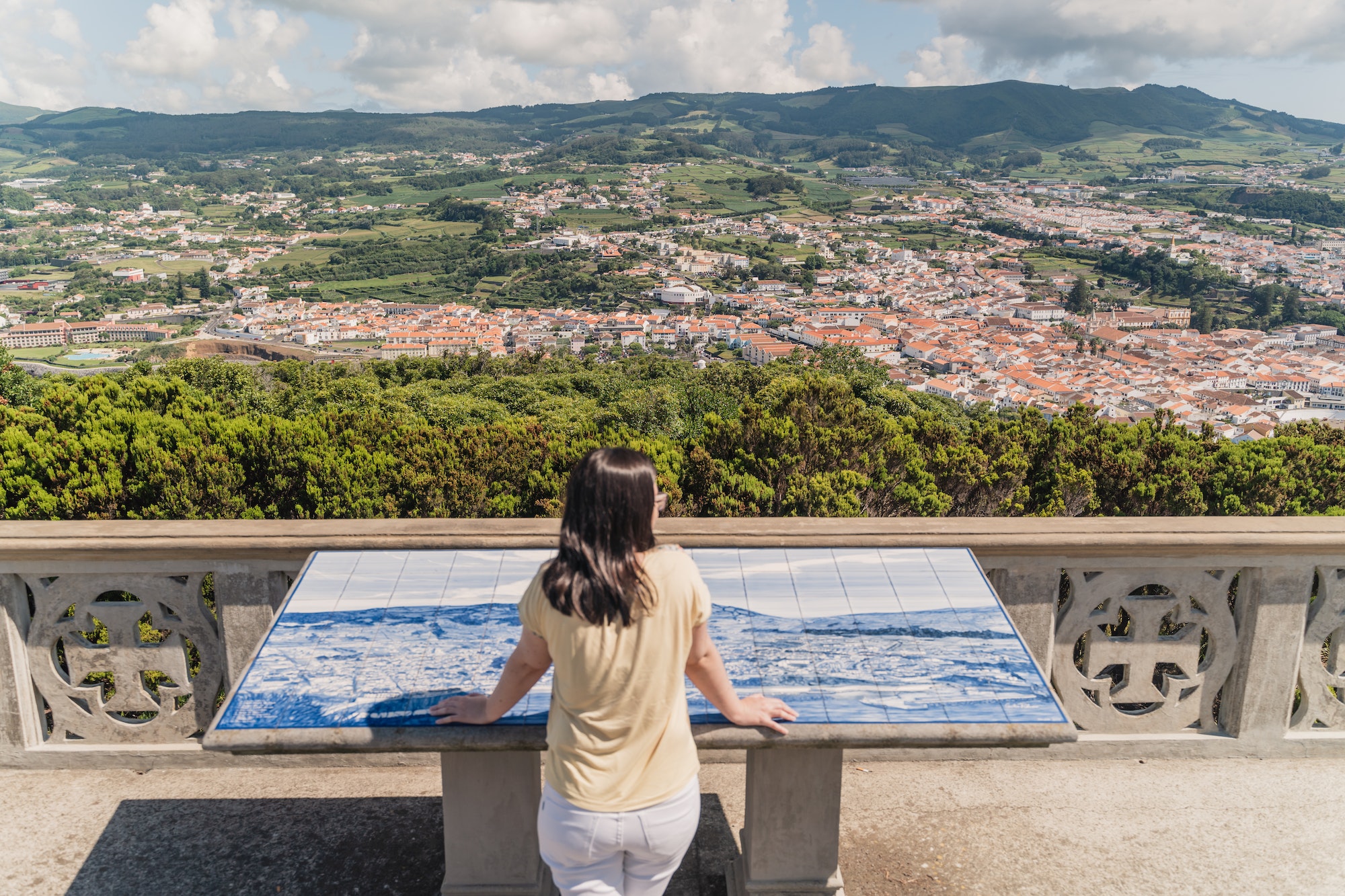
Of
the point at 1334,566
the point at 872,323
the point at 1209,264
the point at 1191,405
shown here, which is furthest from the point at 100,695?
the point at 1209,264

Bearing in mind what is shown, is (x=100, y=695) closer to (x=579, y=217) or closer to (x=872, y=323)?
(x=872, y=323)

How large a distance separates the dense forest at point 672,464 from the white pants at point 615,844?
2029 mm

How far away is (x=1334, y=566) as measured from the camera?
247 centimetres

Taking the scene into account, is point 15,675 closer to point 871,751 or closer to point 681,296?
point 871,751

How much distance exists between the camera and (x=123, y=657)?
2.39 metres

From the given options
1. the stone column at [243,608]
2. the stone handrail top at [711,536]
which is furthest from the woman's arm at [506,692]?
the stone column at [243,608]

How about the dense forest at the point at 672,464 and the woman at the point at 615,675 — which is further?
the dense forest at the point at 672,464

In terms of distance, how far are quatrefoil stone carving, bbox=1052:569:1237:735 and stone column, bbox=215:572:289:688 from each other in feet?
7.03

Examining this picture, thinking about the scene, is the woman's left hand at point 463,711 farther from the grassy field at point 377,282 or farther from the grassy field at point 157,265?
the grassy field at point 157,265

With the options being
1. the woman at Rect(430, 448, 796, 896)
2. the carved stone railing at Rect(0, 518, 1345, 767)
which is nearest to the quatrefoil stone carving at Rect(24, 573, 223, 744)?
the carved stone railing at Rect(0, 518, 1345, 767)

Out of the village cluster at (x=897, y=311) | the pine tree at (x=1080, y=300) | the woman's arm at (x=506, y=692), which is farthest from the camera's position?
the pine tree at (x=1080, y=300)

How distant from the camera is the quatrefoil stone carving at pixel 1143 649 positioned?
7.98 feet

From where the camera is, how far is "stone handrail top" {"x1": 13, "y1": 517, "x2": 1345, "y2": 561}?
226cm

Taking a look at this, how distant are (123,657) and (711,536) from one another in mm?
1613
